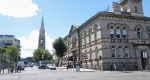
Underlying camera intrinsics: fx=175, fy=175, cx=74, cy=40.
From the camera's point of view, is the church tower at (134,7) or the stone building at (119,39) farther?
the church tower at (134,7)

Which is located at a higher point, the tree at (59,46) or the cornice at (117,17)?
the cornice at (117,17)

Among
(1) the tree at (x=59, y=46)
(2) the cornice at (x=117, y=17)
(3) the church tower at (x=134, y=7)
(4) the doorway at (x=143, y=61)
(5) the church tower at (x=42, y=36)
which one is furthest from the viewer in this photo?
(5) the church tower at (x=42, y=36)

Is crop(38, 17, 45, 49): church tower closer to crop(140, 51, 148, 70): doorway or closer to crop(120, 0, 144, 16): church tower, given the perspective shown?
crop(120, 0, 144, 16): church tower

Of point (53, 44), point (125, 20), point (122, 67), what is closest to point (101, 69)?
point (122, 67)

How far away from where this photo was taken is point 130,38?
3734 cm

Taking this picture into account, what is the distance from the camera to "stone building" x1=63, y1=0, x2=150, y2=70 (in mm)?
35438

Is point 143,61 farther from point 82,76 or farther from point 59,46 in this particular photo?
point 59,46

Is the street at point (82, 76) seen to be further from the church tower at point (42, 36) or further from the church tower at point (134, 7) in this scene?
the church tower at point (42, 36)

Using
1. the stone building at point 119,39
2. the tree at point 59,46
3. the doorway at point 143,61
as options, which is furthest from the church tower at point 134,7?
the tree at point 59,46

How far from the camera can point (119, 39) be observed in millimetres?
36469

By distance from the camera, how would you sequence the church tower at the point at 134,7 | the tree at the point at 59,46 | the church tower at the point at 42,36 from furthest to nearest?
the church tower at the point at 42,36
the tree at the point at 59,46
the church tower at the point at 134,7

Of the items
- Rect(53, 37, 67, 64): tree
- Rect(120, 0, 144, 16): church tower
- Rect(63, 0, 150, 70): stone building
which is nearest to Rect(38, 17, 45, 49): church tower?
Rect(53, 37, 67, 64): tree

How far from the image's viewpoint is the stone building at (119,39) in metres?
35.4

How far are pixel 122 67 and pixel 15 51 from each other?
154 feet
